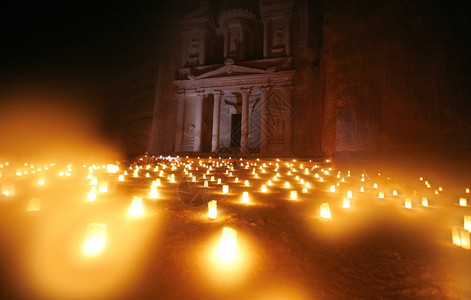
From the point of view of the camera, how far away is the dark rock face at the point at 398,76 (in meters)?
7.29

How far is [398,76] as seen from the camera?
852 centimetres

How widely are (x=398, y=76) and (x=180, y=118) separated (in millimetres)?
17519

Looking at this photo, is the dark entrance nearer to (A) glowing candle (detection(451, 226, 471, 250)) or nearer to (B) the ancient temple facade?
(B) the ancient temple facade

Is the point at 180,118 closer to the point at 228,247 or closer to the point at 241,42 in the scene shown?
the point at 241,42

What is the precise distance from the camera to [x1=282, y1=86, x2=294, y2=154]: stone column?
717 inches

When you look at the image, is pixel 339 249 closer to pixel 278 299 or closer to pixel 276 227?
pixel 276 227

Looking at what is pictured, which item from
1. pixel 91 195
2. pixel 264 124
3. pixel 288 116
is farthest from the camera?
pixel 264 124

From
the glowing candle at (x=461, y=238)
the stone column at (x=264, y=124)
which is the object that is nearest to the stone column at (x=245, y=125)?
the stone column at (x=264, y=124)

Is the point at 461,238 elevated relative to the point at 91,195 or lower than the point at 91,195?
lower

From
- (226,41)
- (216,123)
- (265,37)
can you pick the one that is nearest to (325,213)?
(216,123)

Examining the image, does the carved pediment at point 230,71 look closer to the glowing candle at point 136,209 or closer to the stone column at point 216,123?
the stone column at point 216,123

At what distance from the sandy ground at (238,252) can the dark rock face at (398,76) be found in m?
5.16

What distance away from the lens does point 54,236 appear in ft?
7.66

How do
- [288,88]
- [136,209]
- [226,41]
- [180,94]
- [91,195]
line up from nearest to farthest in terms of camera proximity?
[136,209] < [91,195] < [288,88] < [180,94] < [226,41]
